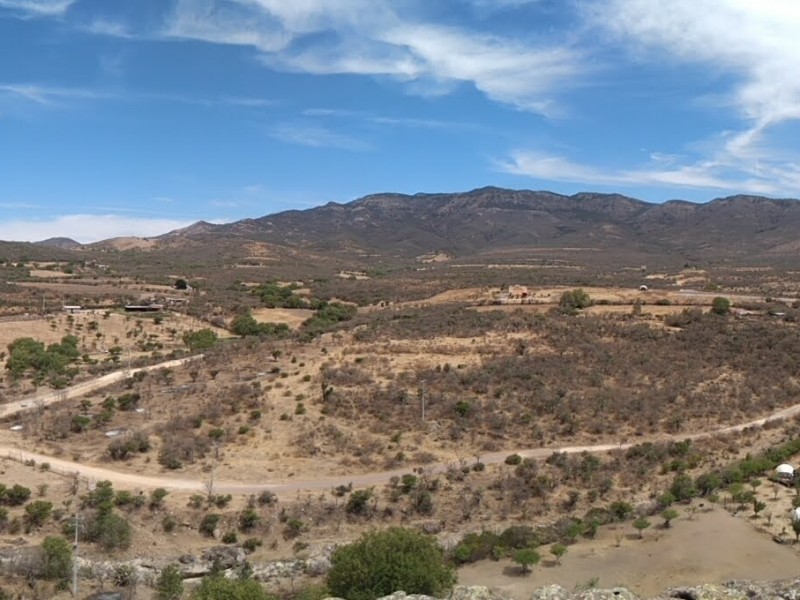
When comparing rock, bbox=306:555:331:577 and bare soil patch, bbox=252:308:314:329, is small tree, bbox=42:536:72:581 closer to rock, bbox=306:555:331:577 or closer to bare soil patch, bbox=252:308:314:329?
rock, bbox=306:555:331:577

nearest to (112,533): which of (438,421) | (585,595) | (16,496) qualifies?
(16,496)

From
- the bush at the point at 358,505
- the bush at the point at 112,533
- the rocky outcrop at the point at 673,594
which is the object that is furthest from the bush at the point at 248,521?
the rocky outcrop at the point at 673,594

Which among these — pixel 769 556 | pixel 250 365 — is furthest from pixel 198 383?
pixel 769 556

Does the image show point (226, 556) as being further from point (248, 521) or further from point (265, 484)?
point (265, 484)

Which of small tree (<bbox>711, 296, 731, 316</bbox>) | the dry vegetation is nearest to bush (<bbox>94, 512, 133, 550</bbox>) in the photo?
the dry vegetation

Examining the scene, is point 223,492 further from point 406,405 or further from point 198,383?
point 198,383

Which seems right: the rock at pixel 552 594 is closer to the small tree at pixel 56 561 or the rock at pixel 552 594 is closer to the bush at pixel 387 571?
the bush at pixel 387 571
